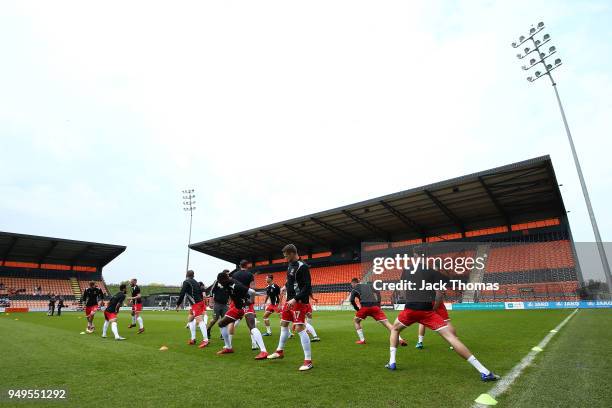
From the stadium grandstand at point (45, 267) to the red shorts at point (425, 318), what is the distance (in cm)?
5194

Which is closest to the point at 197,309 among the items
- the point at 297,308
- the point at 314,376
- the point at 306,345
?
the point at 297,308

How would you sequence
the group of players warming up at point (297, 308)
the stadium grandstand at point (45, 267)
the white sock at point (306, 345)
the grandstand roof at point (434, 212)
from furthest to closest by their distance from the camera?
the stadium grandstand at point (45, 267) → the grandstand roof at point (434, 212) → the white sock at point (306, 345) → the group of players warming up at point (297, 308)

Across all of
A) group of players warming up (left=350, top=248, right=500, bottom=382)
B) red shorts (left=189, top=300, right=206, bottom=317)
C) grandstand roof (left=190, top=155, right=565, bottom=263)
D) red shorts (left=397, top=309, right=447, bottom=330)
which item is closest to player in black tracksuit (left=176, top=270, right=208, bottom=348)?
red shorts (left=189, top=300, right=206, bottom=317)

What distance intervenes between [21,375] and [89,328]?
9.04 m

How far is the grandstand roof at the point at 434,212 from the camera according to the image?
2913 centimetres

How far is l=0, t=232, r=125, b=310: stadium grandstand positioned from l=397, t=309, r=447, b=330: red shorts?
2045 inches

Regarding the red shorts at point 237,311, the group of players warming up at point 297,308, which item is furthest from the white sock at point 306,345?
the red shorts at point 237,311

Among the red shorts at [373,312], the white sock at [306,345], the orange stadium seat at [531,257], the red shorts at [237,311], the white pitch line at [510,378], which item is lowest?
the white pitch line at [510,378]

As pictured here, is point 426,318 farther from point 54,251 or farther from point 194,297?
point 54,251

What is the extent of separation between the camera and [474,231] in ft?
123

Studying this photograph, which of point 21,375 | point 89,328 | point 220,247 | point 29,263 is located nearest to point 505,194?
point 89,328

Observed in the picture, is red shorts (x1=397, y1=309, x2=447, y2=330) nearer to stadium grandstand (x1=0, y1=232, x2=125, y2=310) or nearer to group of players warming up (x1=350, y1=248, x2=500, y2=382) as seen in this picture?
group of players warming up (x1=350, y1=248, x2=500, y2=382)

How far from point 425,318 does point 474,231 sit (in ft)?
117

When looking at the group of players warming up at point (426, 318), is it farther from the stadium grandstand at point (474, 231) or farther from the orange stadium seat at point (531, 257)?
the orange stadium seat at point (531, 257)
